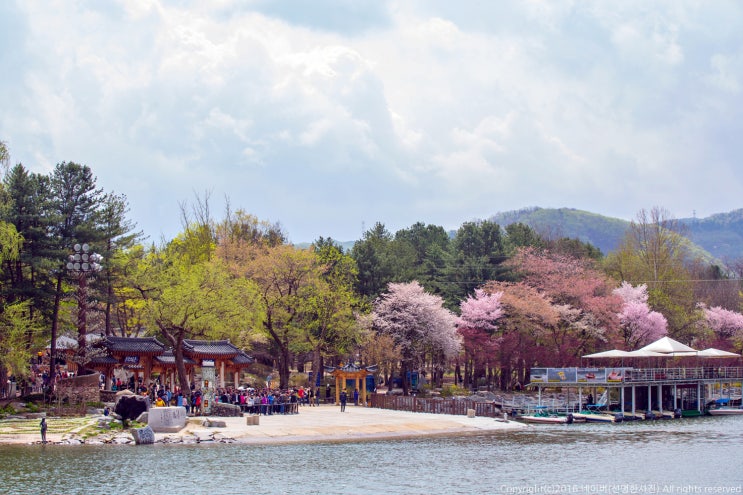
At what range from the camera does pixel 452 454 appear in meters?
39.2

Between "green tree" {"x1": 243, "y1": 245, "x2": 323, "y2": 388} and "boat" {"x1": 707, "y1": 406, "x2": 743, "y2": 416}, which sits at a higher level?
"green tree" {"x1": 243, "y1": 245, "x2": 323, "y2": 388}

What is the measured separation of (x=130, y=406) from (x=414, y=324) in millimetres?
32067

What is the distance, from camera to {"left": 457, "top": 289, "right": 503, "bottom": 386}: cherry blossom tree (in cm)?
7544

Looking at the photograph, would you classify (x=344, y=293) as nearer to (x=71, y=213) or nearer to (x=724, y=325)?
(x=71, y=213)

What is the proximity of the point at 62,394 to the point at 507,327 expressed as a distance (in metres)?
43.4

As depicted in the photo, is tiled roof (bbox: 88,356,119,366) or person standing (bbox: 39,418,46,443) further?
tiled roof (bbox: 88,356,119,366)

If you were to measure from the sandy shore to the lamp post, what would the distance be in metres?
9.10

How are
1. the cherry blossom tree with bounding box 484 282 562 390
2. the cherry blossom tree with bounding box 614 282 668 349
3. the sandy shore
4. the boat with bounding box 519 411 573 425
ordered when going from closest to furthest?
the sandy shore, the boat with bounding box 519 411 573 425, the cherry blossom tree with bounding box 484 282 562 390, the cherry blossom tree with bounding box 614 282 668 349

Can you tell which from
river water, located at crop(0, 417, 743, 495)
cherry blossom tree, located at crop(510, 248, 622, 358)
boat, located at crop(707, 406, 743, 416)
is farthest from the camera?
cherry blossom tree, located at crop(510, 248, 622, 358)

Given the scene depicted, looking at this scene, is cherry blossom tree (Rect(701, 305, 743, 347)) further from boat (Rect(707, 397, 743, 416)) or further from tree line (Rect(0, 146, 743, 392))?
boat (Rect(707, 397, 743, 416))

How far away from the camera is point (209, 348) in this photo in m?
58.2

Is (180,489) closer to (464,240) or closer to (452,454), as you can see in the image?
(452,454)

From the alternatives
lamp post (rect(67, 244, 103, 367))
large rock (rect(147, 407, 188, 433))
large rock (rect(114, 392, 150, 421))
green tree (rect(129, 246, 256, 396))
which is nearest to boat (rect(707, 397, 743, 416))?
green tree (rect(129, 246, 256, 396))

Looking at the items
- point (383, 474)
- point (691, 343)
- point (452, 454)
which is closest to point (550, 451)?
point (452, 454)
